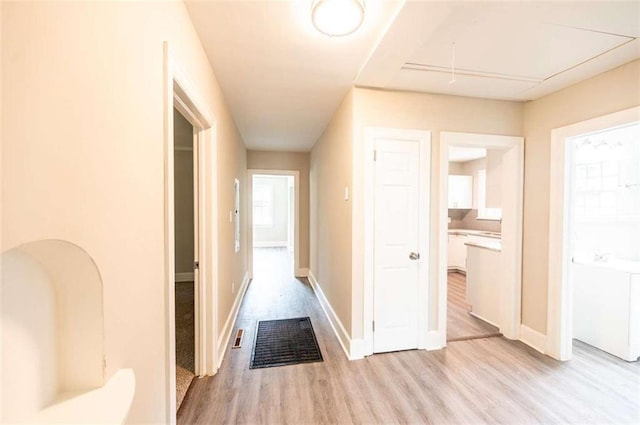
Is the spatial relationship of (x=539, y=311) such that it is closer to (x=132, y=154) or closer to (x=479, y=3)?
(x=479, y=3)

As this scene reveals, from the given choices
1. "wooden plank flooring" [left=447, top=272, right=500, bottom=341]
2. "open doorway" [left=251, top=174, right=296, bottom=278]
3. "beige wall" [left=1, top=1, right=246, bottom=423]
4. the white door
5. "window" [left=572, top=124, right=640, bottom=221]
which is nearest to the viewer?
"beige wall" [left=1, top=1, right=246, bottom=423]

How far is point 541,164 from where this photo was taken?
249 centimetres

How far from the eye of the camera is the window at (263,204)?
906 centimetres

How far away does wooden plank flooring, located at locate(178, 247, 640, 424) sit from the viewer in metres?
1.67

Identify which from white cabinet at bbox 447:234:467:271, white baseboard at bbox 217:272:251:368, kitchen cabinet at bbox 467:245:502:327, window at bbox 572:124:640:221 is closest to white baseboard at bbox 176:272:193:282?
white baseboard at bbox 217:272:251:368

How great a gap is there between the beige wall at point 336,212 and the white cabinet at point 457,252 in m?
3.17

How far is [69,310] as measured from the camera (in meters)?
0.71

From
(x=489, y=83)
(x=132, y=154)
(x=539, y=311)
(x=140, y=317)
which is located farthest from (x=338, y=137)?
(x=539, y=311)

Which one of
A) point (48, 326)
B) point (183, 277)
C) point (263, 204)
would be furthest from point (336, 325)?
point (263, 204)

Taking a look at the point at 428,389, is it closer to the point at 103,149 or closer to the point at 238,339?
the point at 238,339

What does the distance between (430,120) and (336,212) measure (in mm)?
1331

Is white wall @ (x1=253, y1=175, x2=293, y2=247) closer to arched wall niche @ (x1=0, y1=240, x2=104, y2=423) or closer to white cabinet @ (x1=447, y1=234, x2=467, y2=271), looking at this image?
white cabinet @ (x1=447, y1=234, x2=467, y2=271)

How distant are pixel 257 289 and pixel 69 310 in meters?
3.80

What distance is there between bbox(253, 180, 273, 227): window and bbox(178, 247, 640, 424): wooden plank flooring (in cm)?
678
